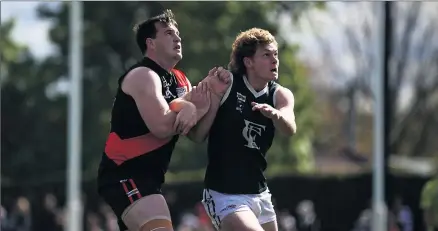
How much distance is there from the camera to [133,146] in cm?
682

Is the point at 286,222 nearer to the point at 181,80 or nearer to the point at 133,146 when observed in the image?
the point at 181,80

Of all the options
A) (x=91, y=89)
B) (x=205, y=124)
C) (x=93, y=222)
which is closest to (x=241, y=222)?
(x=205, y=124)

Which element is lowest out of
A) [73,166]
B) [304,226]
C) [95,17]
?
[304,226]

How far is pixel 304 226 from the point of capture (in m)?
25.8

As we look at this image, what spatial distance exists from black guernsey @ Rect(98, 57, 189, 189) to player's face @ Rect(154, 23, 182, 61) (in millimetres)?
111

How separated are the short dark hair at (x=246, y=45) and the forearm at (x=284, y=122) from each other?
458 mm

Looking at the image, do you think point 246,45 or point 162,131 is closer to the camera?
point 162,131

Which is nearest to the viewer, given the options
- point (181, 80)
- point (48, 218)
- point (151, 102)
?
point (151, 102)

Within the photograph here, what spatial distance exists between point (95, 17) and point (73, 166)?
606 inches

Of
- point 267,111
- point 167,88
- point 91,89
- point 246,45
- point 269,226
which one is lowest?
point 269,226

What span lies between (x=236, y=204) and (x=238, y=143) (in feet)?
1.33

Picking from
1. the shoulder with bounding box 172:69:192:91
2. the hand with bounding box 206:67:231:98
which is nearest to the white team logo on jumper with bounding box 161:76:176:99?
the shoulder with bounding box 172:69:192:91

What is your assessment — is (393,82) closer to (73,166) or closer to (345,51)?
(345,51)

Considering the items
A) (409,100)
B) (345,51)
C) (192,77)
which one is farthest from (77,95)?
(409,100)
